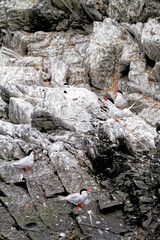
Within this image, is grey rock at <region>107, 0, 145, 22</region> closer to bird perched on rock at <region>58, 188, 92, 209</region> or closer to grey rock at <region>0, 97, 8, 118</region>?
grey rock at <region>0, 97, 8, 118</region>

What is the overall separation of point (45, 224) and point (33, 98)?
11189 millimetres

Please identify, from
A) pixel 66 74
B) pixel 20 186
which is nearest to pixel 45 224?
pixel 20 186

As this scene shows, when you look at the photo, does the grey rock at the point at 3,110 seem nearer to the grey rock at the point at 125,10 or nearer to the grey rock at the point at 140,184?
the grey rock at the point at 140,184

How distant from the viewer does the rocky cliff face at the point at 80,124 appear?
A: 25.8 feet

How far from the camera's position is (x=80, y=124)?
1308 centimetres

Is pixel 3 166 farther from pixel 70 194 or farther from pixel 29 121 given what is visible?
pixel 29 121

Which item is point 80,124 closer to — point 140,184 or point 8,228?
point 140,184

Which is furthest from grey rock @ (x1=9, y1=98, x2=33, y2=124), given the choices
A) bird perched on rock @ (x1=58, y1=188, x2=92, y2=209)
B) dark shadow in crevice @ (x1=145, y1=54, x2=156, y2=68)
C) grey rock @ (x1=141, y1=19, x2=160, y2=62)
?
dark shadow in crevice @ (x1=145, y1=54, x2=156, y2=68)

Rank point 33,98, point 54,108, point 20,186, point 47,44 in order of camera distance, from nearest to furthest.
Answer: point 20,186, point 54,108, point 33,98, point 47,44

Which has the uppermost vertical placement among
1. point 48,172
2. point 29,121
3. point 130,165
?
point 130,165

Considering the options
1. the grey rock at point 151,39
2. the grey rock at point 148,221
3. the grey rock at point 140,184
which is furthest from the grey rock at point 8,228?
the grey rock at point 151,39

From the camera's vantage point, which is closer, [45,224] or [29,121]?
[45,224]

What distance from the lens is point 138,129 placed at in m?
12.6

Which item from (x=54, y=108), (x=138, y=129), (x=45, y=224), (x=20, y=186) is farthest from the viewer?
(x=54, y=108)
